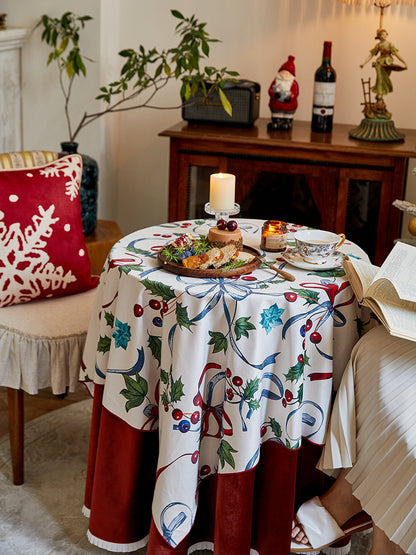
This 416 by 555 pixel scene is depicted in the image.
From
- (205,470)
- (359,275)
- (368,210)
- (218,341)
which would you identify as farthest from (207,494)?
(368,210)

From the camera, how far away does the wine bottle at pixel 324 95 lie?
2.82 metres

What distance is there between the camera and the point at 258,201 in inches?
114

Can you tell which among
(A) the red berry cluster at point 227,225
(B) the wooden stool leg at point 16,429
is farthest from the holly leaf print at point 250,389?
(B) the wooden stool leg at point 16,429

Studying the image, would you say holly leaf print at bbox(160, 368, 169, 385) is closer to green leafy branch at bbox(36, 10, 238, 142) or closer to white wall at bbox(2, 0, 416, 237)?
green leafy branch at bbox(36, 10, 238, 142)

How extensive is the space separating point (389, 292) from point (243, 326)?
1.20ft

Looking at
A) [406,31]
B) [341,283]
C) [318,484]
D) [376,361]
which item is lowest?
[318,484]

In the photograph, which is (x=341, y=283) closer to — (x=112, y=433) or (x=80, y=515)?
(x=112, y=433)

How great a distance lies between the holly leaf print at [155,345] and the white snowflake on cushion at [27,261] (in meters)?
0.53

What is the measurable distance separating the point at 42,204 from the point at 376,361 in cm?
100

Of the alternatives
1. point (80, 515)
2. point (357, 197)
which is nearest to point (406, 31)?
point (357, 197)

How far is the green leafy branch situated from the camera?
2764 mm

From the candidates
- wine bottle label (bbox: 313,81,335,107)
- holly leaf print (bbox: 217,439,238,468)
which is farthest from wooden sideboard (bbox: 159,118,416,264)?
holly leaf print (bbox: 217,439,238,468)

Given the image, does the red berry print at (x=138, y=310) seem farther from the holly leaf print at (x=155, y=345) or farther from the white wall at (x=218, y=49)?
the white wall at (x=218, y=49)

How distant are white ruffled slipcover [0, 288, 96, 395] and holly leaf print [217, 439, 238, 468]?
0.55 m
